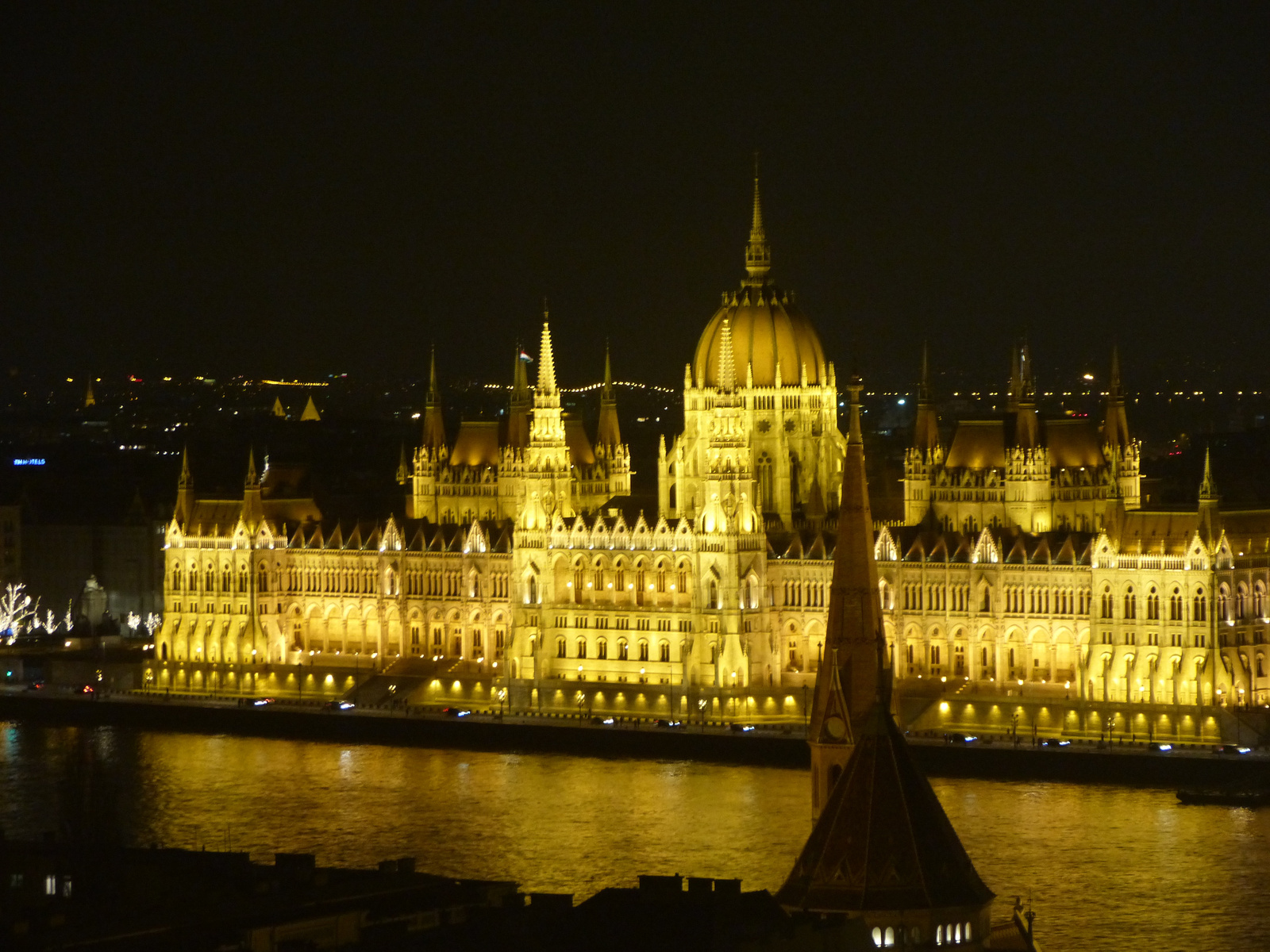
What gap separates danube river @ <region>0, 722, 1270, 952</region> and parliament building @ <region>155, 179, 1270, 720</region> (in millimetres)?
8610

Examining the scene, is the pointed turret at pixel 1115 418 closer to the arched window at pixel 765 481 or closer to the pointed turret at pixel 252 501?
the arched window at pixel 765 481

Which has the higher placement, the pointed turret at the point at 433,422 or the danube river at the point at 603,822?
the pointed turret at the point at 433,422

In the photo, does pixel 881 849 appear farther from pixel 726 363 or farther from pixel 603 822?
pixel 726 363

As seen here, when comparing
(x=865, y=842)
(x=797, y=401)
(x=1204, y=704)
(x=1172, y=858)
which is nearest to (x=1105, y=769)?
(x=1204, y=704)

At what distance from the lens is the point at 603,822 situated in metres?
121

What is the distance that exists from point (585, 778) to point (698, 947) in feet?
196

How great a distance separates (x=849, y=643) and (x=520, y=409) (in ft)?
239

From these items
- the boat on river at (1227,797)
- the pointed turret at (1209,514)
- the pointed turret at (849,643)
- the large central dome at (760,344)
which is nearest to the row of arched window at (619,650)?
the large central dome at (760,344)

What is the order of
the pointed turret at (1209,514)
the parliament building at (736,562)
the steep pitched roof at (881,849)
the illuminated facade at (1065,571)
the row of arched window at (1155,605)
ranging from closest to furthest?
the steep pitched roof at (881,849) < the row of arched window at (1155,605) < the illuminated facade at (1065,571) < the pointed turret at (1209,514) < the parliament building at (736,562)

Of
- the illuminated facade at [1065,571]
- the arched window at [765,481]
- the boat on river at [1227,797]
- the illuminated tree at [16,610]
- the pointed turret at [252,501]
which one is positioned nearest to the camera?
the boat on river at [1227,797]

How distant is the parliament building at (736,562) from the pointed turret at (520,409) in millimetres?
196

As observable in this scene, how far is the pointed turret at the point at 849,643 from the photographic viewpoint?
278ft

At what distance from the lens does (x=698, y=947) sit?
2837 inches

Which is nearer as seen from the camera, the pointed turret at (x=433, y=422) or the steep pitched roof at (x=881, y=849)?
the steep pitched roof at (x=881, y=849)
